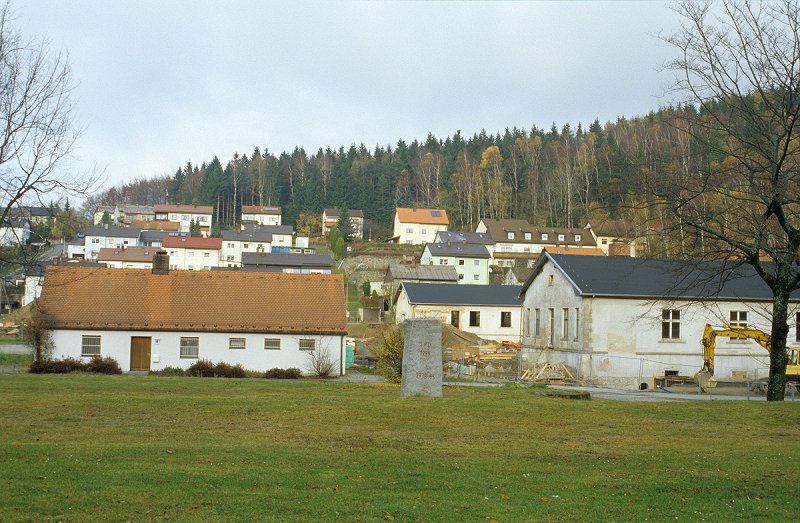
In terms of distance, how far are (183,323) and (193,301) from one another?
1965 mm

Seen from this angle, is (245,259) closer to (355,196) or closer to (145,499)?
(355,196)

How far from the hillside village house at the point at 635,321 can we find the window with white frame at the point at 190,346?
722 inches

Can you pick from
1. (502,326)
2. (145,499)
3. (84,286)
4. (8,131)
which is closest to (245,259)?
(502,326)

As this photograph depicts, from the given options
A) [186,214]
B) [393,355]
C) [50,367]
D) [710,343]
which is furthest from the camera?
[186,214]

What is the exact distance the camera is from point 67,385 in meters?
24.0

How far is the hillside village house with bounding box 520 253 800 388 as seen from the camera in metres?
38.6

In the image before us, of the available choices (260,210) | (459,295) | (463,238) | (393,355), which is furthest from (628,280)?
(260,210)

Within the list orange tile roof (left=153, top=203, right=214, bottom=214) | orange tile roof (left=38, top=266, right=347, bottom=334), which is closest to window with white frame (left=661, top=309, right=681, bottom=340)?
orange tile roof (left=38, top=266, right=347, bottom=334)

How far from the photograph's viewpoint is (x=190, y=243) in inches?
4555

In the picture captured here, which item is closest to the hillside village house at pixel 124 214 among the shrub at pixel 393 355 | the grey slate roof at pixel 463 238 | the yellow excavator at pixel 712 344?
the grey slate roof at pixel 463 238

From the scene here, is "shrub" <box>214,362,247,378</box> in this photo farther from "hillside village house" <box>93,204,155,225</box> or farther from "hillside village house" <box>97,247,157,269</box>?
"hillside village house" <box>93,204,155,225</box>

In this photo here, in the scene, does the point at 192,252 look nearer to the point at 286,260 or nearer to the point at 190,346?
the point at 286,260

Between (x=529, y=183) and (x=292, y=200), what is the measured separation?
4777 cm

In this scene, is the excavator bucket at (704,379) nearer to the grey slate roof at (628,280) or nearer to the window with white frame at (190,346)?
the grey slate roof at (628,280)
